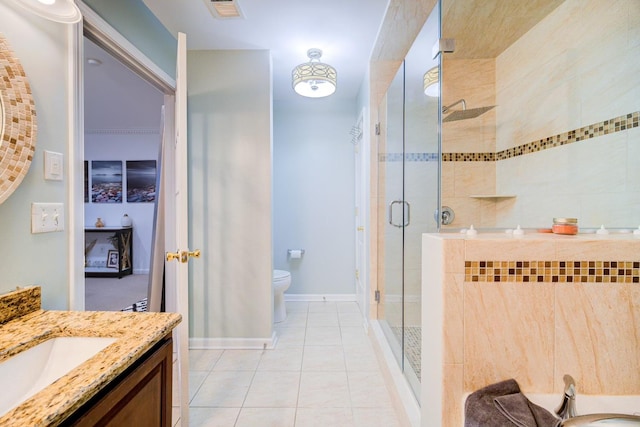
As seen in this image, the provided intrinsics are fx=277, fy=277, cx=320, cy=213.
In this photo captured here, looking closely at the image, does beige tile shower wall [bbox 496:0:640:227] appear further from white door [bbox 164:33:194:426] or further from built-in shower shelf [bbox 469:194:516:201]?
white door [bbox 164:33:194:426]

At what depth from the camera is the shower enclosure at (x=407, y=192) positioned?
154 centimetres

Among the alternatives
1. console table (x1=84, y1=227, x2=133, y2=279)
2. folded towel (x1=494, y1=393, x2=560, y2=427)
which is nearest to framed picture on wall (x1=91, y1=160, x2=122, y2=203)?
console table (x1=84, y1=227, x2=133, y2=279)

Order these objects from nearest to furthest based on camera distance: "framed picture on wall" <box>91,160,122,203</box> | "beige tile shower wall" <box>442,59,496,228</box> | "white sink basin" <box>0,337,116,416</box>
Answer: "white sink basin" <box>0,337,116,416</box>
"beige tile shower wall" <box>442,59,496,228</box>
"framed picture on wall" <box>91,160,122,203</box>

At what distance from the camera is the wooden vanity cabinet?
0.64 m

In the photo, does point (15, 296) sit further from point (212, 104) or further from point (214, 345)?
point (212, 104)

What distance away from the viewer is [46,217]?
1.10 m

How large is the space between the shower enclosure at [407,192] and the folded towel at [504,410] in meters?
0.54

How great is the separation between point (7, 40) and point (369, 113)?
2190 millimetres

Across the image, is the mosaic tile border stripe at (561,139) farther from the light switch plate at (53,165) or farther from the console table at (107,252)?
the console table at (107,252)

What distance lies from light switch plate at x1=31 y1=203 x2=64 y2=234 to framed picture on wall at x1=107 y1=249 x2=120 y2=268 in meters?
4.04

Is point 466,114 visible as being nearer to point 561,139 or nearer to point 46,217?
point 561,139

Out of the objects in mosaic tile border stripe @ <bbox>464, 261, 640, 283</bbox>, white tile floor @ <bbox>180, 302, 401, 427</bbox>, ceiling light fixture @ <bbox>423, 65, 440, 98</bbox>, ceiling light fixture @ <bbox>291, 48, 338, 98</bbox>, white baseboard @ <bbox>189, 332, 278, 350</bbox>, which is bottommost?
white tile floor @ <bbox>180, 302, 401, 427</bbox>

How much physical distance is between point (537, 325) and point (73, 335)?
4.96 ft

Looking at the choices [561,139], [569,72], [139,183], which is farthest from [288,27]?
[139,183]
